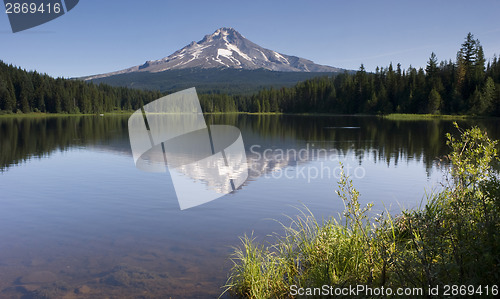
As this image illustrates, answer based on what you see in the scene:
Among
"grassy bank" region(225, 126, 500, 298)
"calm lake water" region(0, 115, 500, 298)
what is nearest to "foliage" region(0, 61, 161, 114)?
"calm lake water" region(0, 115, 500, 298)

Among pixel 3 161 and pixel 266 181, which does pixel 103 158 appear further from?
pixel 266 181

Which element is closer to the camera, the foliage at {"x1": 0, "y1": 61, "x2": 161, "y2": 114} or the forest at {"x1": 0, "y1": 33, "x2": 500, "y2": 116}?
the forest at {"x1": 0, "y1": 33, "x2": 500, "y2": 116}

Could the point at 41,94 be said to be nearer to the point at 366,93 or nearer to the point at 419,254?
the point at 366,93

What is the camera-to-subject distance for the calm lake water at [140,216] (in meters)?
8.45

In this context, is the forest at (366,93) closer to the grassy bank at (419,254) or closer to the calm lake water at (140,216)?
A: the calm lake water at (140,216)

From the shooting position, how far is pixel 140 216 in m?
13.4

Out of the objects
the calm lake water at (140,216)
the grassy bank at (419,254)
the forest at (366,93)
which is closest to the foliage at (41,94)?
the forest at (366,93)

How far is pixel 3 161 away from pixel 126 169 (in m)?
10.6

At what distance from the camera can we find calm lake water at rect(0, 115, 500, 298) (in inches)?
332

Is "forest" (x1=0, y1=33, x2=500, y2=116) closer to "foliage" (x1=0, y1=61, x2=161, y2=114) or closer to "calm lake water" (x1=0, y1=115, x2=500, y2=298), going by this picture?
"foliage" (x1=0, y1=61, x2=161, y2=114)

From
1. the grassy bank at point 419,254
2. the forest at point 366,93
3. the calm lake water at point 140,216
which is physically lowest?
the calm lake water at point 140,216

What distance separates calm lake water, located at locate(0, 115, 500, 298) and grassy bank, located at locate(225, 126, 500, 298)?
1.39 meters

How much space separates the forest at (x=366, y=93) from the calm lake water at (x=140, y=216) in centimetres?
9355

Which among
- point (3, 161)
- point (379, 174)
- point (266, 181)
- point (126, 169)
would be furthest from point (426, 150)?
point (3, 161)
